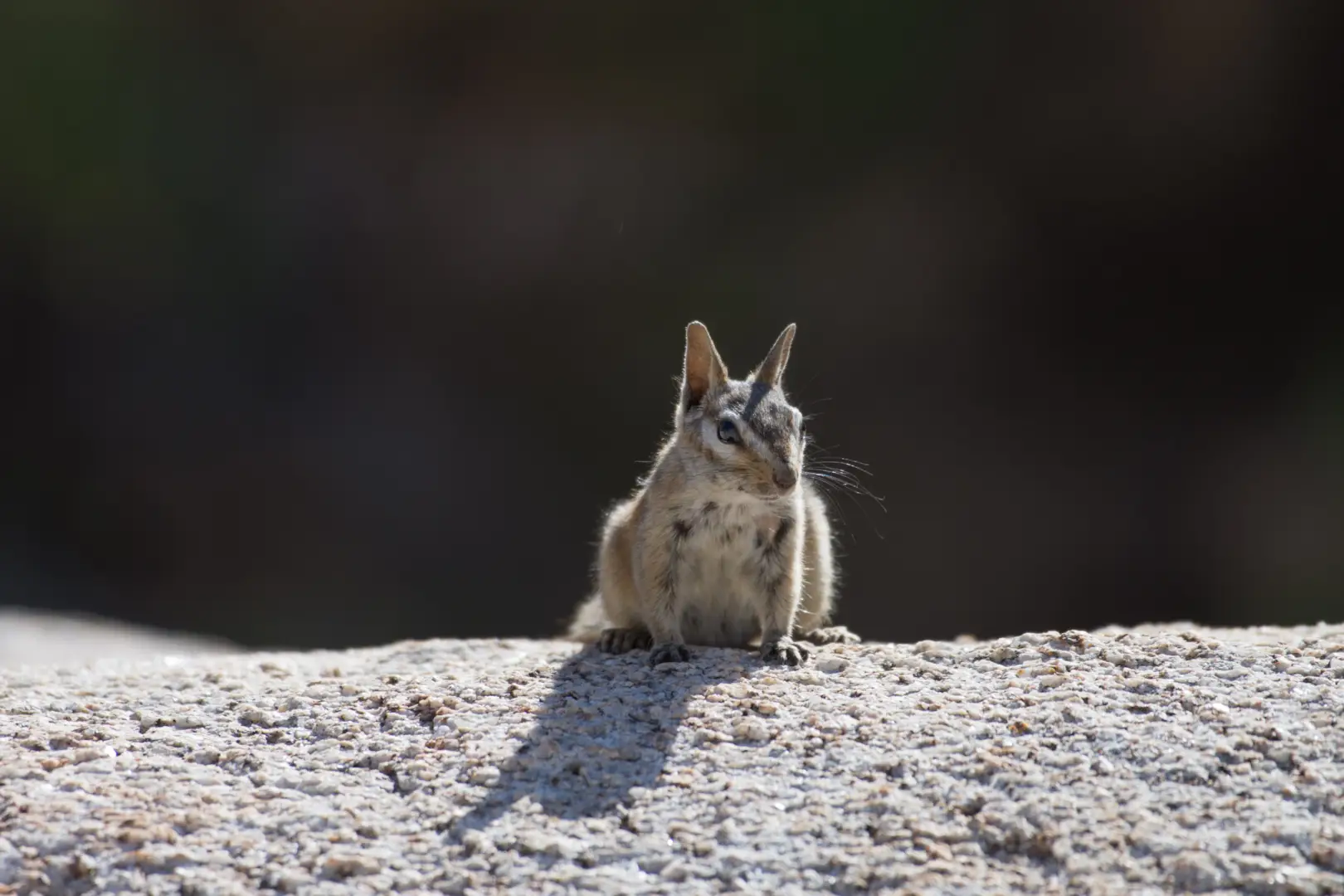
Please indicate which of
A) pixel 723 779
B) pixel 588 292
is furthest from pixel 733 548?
pixel 588 292

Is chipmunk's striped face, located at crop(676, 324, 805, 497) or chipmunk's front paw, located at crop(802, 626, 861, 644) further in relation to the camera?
chipmunk's front paw, located at crop(802, 626, 861, 644)

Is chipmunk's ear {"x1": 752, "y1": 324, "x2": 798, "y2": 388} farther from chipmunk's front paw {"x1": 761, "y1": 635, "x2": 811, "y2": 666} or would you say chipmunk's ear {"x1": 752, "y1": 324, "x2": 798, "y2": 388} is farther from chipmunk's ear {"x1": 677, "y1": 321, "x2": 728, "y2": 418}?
chipmunk's front paw {"x1": 761, "y1": 635, "x2": 811, "y2": 666}

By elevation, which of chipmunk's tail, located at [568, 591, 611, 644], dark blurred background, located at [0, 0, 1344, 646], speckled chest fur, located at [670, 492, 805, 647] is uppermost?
dark blurred background, located at [0, 0, 1344, 646]

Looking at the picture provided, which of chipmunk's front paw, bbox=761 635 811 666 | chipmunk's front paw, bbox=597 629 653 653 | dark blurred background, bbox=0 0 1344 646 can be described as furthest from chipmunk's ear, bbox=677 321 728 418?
dark blurred background, bbox=0 0 1344 646

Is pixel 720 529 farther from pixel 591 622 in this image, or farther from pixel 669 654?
pixel 591 622

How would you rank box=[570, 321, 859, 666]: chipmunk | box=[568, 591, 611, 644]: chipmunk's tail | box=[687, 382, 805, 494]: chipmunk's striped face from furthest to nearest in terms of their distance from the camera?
1. box=[568, 591, 611, 644]: chipmunk's tail
2. box=[570, 321, 859, 666]: chipmunk
3. box=[687, 382, 805, 494]: chipmunk's striped face

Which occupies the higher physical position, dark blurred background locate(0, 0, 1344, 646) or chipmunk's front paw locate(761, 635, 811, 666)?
dark blurred background locate(0, 0, 1344, 646)

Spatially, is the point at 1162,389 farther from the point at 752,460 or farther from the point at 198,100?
the point at 198,100
